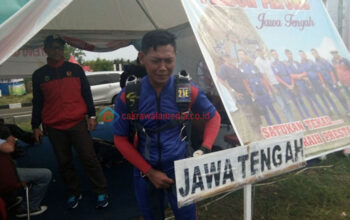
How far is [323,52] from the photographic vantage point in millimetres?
2861

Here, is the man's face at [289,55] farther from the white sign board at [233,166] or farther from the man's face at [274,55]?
the white sign board at [233,166]

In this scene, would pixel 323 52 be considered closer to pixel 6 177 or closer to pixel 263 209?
pixel 263 209

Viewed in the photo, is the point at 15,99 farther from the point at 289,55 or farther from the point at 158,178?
the point at 158,178

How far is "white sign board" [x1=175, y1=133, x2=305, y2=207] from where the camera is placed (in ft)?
4.61

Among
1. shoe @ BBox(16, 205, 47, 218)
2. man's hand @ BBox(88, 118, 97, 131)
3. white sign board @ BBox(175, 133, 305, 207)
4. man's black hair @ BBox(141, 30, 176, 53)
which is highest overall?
man's black hair @ BBox(141, 30, 176, 53)

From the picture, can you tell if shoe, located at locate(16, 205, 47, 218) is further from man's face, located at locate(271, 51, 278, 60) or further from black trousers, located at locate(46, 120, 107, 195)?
man's face, located at locate(271, 51, 278, 60)

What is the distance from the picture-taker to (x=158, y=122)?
1445 mm

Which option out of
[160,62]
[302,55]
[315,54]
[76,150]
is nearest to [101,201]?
[76,150]

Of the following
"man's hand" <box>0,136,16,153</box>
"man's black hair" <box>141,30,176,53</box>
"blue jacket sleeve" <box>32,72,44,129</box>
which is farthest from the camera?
"blue jacket sleeve" <box>32,72,44,129</box>

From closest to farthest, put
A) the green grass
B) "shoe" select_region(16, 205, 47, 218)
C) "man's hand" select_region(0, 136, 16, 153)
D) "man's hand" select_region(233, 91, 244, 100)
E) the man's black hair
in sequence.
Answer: the man's black hair → "man's hand" select_region(0, 136, 16, 153) → "man's hand" select_region(233, 91, 244, 100) → "shoe" select_region(16, 205, 47, 218) → the green grass

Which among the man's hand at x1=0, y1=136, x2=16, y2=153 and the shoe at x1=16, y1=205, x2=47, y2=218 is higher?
the man's hand at x1=0, y1=136, x2=16, y2=153

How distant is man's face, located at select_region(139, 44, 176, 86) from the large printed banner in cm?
79

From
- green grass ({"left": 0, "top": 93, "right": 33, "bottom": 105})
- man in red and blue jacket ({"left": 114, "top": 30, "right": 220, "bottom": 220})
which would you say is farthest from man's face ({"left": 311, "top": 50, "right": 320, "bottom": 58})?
green grass ({"left": 0, "top": 93, "right": 33, "bottom": 105})

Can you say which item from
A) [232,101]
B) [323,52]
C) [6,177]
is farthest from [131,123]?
[323,52]
